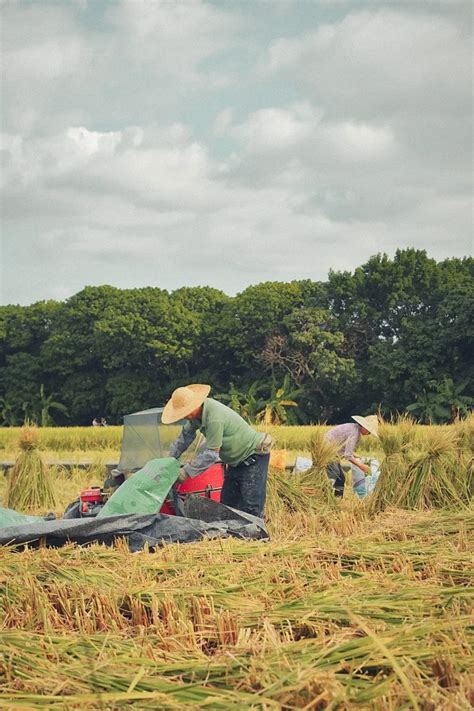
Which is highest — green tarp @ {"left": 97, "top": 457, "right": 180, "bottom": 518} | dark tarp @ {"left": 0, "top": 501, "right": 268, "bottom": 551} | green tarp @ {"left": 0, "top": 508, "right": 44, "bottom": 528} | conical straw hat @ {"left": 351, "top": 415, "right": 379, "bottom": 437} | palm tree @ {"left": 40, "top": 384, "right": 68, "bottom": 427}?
conical straw hat @ {"left": 351, "top": 415, "right": 379, "bottom": 437}

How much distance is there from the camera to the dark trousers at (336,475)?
8750mm

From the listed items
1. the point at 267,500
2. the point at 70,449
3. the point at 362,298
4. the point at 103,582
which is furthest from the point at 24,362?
the point at 103,582

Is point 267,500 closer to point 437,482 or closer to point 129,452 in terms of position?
point 437,482

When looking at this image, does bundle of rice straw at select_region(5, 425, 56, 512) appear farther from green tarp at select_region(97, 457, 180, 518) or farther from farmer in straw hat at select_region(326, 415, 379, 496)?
green tarp at select_region(97, 457, 180, 518)

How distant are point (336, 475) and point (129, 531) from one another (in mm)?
3786

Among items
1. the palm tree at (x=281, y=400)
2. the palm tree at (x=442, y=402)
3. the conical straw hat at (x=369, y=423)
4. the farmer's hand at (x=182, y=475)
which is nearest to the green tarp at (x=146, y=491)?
the farmer's hand at (x=182, y=475)

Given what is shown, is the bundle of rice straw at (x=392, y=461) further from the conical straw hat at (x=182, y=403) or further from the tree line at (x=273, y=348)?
the tree line at (x=273, y=348)

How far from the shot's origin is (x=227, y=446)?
6.41 meters

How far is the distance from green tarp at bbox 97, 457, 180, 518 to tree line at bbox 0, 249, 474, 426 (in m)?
21.5

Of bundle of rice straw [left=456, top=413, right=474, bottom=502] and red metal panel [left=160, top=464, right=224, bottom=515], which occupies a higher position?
bundle of rice straw [left=456, top=413, right=474, bottom=502]

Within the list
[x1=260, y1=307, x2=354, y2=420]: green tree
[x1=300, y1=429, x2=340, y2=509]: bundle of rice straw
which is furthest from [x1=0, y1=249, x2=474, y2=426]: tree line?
[x1=300, y1=429, x2=340, y2=509]: bundle of rice straw

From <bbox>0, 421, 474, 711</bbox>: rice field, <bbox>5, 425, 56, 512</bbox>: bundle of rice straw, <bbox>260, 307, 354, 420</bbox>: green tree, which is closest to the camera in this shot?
<bbox>0, 421, 474, 711</bbox>: rice field

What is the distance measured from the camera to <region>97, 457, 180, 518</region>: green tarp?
240 inches

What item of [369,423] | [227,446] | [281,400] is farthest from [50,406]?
[227,446]
